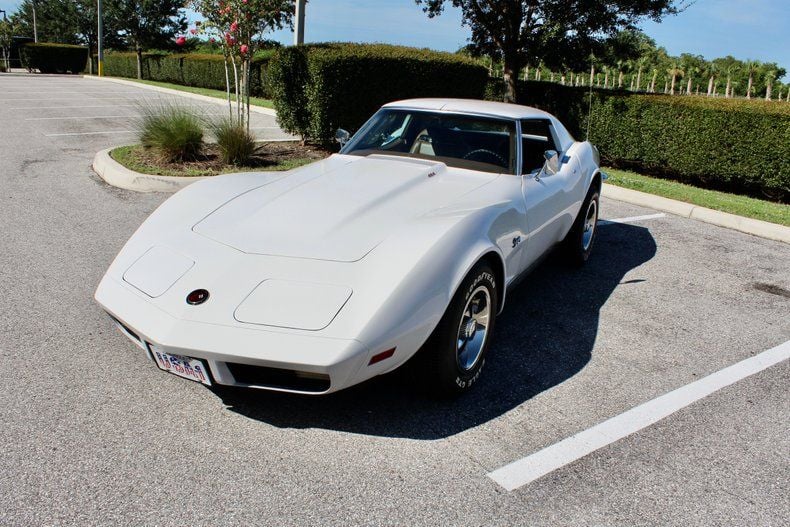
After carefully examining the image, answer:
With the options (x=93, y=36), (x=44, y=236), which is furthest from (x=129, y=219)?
(x=93, y=36)

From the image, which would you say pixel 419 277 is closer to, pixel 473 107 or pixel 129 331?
pixel 129 331

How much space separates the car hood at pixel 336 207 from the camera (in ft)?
10.5

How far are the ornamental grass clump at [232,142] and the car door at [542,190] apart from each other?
199 inches

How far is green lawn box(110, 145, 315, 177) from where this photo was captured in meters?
8.22

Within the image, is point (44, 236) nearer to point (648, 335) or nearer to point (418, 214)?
point (418, 214)

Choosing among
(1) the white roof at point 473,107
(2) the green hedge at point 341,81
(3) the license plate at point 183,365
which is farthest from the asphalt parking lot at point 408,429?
(2) the green hedge at point 341,81

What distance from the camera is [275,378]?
2.84 metres

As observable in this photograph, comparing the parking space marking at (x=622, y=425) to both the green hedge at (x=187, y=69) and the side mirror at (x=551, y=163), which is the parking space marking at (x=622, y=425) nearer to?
the side mirror at (x=551, y=163)

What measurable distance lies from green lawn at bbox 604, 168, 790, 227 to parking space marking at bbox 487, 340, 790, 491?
4364mm

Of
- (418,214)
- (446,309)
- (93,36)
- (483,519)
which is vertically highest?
(93,36)

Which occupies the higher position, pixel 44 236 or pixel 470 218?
pixel 470 218

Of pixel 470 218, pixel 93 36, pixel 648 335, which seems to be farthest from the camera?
pixel 93 36

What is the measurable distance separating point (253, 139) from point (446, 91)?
4492 mm

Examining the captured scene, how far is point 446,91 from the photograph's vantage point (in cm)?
1238
